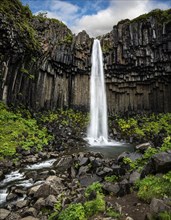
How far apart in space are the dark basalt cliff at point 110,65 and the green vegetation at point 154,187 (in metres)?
25.6

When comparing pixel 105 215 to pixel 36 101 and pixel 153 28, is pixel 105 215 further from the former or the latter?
pixel 153 28

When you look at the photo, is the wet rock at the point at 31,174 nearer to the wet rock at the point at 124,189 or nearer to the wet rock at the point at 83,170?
the wet rock at the point at 83,170

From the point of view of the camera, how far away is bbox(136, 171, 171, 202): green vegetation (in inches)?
253

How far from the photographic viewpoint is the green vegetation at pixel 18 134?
18.3m

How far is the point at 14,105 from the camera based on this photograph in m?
27.8

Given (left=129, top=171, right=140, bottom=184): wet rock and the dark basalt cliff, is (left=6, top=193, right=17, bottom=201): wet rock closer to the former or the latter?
(left=129, top=171, right=140, bottom=184): wet rock

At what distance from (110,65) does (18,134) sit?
2408cm

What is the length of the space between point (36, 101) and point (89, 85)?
1184 centimetres

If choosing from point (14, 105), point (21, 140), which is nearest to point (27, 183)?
point (21, 140)

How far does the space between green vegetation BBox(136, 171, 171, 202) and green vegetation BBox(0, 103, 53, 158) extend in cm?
1277

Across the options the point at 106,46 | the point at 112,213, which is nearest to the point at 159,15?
the point at 106,46

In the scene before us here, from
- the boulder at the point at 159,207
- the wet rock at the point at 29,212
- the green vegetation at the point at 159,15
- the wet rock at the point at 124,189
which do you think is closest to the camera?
the boulder at the point at 159,207

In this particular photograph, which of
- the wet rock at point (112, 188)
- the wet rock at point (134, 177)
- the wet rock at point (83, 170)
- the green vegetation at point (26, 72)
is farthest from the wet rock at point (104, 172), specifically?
the green vegetation at point (26, 72)

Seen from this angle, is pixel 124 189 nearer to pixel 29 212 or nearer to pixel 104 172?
pixel 104 172
